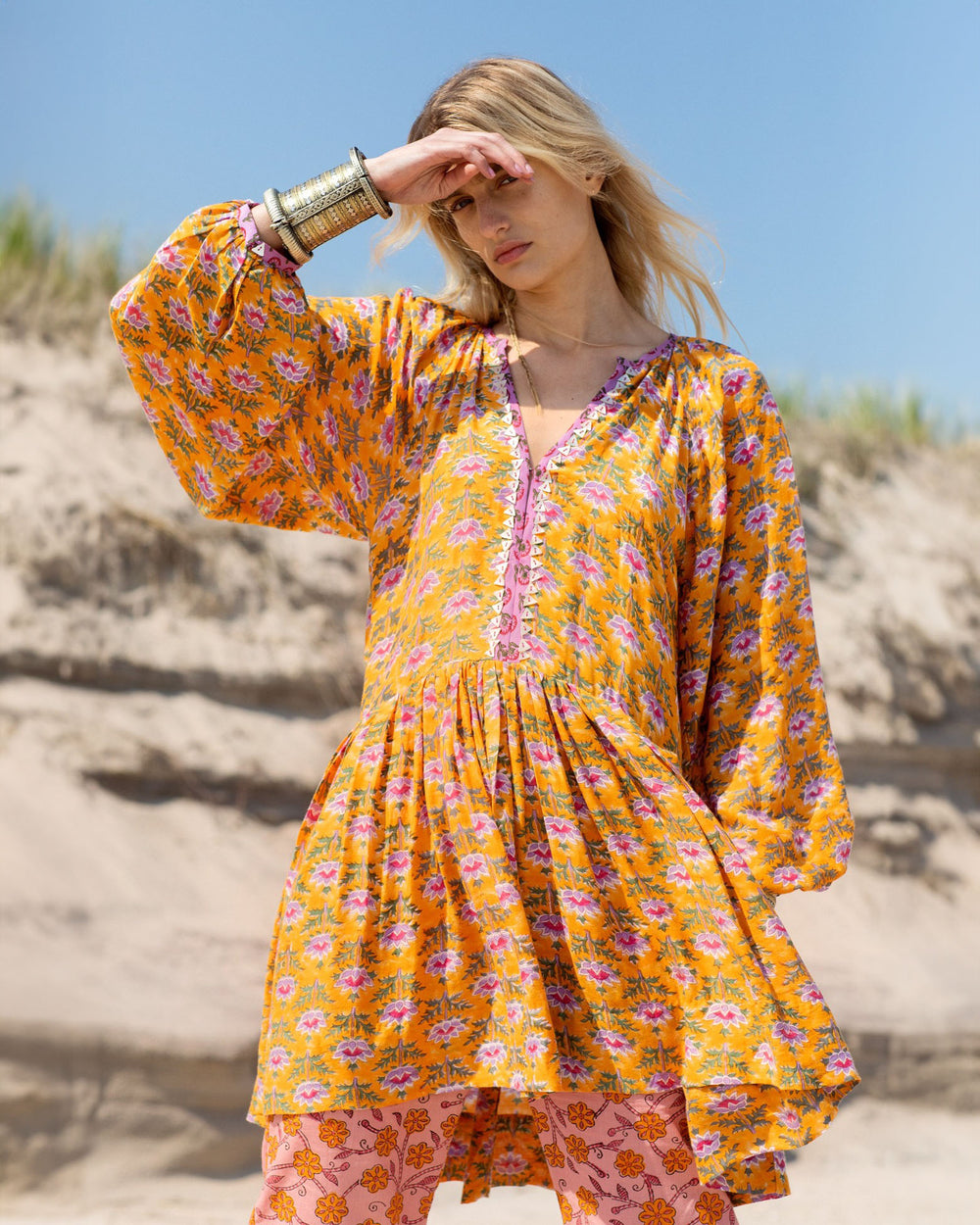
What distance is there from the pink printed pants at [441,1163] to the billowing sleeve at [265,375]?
0.74m

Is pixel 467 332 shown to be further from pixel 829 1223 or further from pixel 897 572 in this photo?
pixel 897 572

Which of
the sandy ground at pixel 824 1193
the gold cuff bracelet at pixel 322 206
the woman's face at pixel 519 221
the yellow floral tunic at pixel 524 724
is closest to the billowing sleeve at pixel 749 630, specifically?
the yellow floral tunic at pixel 524 724

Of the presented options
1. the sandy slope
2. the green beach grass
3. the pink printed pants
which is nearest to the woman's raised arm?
the pink printed pants

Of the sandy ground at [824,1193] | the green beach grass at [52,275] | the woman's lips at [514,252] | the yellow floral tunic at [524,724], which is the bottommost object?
the sandy ground at [824,1193]

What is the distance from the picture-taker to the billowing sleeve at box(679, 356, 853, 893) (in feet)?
5.41

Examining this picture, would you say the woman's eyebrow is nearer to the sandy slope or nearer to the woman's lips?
the woman's lips

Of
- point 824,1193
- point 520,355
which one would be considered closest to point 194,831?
point 824,1193

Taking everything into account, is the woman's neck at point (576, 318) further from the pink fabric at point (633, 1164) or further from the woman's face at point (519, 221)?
the pink fabric at point (633, 1164)

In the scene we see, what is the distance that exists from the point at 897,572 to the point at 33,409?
3.21 m

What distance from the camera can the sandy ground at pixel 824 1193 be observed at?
11.1ft

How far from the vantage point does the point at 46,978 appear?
11.7 feet

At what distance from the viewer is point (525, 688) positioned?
1513mm

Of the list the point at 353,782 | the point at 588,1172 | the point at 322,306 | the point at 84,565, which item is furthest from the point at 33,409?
the point at 588,1172

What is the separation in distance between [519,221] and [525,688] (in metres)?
0.61
